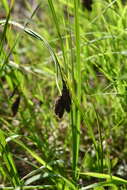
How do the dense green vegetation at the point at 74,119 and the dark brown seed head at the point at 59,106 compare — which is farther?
the dense green vegetation at the point at 74,119

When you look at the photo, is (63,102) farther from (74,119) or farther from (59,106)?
(74,119)

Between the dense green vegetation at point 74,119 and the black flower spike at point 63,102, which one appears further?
the dense green vegetation at point 74,119

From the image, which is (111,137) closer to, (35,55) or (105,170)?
(105,170)

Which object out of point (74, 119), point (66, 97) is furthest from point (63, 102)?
point (74, 119)

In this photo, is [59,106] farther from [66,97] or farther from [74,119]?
[74,119]

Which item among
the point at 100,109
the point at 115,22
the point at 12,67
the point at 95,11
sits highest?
the point at 95,11

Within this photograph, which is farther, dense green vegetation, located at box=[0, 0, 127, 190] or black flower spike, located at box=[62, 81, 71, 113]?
dense green vegetation, located at box=[0, 0, 127, 190]

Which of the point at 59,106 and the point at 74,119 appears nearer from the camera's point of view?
the point at 59,106

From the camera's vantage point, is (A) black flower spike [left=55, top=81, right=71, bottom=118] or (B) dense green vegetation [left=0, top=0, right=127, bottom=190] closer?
(A) black flower spike [left=55, top=81, right=71, bottom=118]

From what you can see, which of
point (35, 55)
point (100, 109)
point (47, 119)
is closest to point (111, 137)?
point (100, 109)

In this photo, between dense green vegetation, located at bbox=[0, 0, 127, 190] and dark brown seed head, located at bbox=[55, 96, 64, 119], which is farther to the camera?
dense green vegetation, located at bbox=[0, 0, 127, 190]

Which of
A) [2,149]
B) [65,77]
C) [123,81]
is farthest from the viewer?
[123,81]
